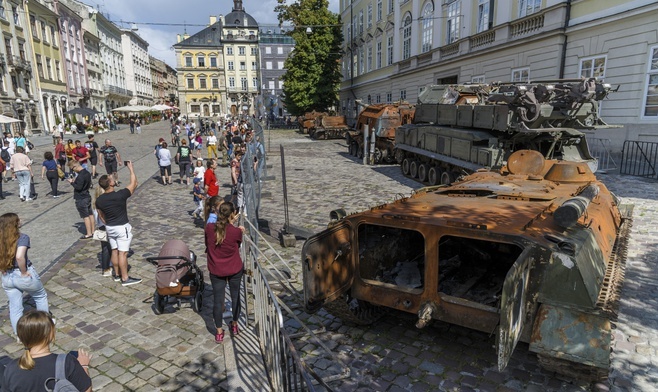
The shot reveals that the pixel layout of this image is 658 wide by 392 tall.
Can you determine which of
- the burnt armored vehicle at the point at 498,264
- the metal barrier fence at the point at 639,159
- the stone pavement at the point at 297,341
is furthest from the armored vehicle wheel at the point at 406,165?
the burnt armored vehicle at the point at 498,264

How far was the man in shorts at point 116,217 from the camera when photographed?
6.58m

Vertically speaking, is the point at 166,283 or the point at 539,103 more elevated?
the point at 539,103

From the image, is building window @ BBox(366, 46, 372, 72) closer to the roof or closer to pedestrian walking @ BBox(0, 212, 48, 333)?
pedestrian walking @ BBox(0, 212, 48, 333)

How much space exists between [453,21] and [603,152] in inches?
501

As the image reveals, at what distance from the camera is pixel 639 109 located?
15820 mm

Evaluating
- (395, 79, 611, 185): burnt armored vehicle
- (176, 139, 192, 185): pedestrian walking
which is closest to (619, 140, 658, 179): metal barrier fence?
(395, 79, 611, 185): burnt armored vehicle

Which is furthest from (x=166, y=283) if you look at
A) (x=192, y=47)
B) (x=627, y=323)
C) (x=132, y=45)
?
(x=192, y=47)

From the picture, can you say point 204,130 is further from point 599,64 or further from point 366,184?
point 599,64

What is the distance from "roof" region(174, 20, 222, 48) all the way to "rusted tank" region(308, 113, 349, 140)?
62.3m

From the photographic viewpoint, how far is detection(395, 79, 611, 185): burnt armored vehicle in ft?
39.6

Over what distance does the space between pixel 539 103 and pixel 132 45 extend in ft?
274

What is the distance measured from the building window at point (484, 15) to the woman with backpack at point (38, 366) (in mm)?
24324

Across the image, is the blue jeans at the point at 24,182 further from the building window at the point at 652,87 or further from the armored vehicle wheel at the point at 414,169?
the building window at the point at 652,87

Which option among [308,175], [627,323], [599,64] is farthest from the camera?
[308,175]
